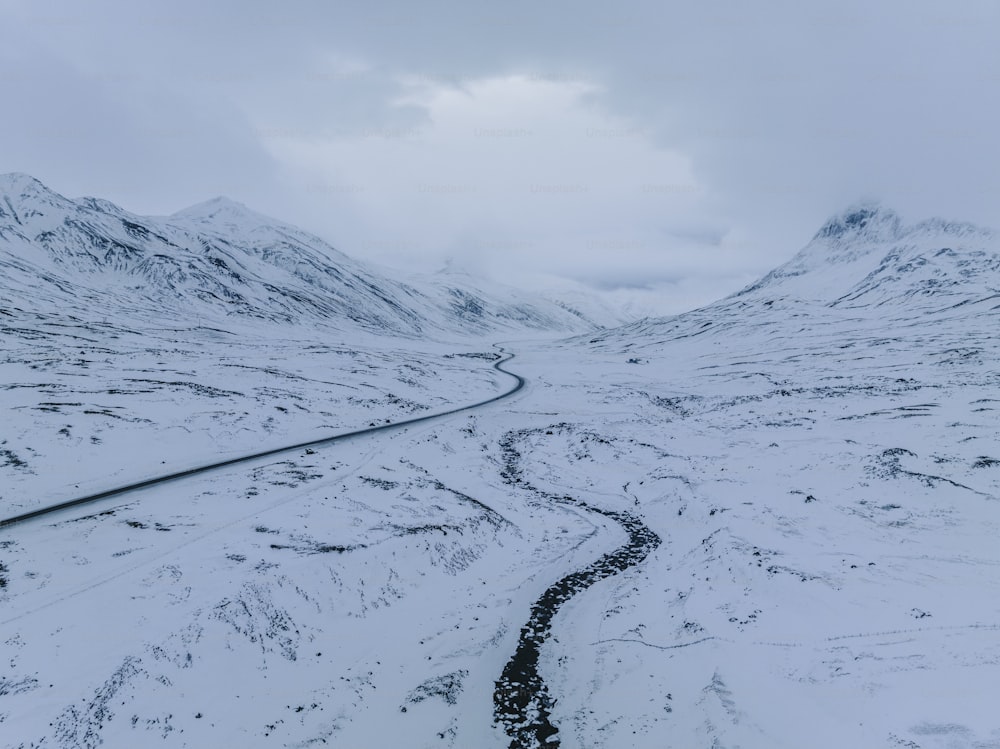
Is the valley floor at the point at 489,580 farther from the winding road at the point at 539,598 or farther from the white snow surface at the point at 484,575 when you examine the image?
the winding road at the point at 539,598

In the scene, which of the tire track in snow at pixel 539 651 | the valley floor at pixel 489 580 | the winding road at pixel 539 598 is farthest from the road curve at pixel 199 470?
the tire track in snow at pixel 539 651

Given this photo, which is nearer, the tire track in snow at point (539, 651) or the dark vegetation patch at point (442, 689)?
the tire track in snow at point (539, 651)

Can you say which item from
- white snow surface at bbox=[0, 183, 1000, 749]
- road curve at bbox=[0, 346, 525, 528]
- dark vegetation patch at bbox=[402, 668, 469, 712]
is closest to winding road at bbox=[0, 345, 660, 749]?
road curve at bbox=[0, 346, 525, 528]

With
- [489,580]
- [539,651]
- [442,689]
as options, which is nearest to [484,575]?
[489,580]

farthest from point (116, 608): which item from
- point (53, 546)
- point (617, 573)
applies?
point (617, 573)

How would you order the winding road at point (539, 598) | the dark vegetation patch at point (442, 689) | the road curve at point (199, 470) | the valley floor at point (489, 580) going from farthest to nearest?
the road curve at point (199, 470) → the dark vegetation patch at point (442, 689) → the winding road at point (539, 598) → the valley floor at point (489, 580)
